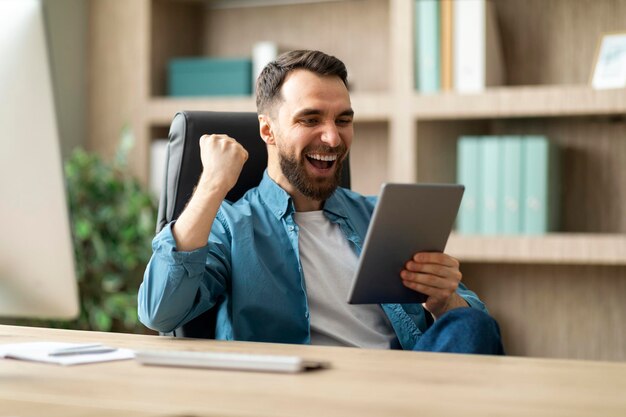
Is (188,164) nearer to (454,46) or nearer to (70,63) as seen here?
(454,46)

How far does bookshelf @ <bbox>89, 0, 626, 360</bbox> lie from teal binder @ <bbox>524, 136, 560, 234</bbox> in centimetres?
5

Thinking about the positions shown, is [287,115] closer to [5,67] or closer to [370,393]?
[5,67]

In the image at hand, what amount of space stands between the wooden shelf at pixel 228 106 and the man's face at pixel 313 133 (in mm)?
1060

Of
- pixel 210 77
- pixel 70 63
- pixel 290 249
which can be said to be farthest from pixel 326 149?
pixel 70 63

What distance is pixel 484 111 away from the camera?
9.32ft

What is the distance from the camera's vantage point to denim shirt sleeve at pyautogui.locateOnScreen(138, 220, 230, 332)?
1561 mm

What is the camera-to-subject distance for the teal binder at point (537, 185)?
2.79 m

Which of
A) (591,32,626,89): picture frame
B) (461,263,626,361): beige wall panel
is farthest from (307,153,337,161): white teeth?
(461,263,626,361): beige wall panel

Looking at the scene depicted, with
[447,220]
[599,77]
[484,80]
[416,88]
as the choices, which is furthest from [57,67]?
[447,220]

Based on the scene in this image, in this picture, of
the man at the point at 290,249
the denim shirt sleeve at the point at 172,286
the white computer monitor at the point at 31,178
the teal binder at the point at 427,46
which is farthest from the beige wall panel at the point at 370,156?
the white computer monitor at the point at 31,178

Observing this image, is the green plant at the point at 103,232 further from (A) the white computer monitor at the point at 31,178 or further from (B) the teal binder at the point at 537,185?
(A) the white computer monitor at the point at 31,178

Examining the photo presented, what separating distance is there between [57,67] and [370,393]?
2.53m

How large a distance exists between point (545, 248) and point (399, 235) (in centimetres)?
137

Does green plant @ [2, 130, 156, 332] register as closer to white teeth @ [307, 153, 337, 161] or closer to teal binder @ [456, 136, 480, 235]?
teal binder @ [456, 136, 480, 235]
